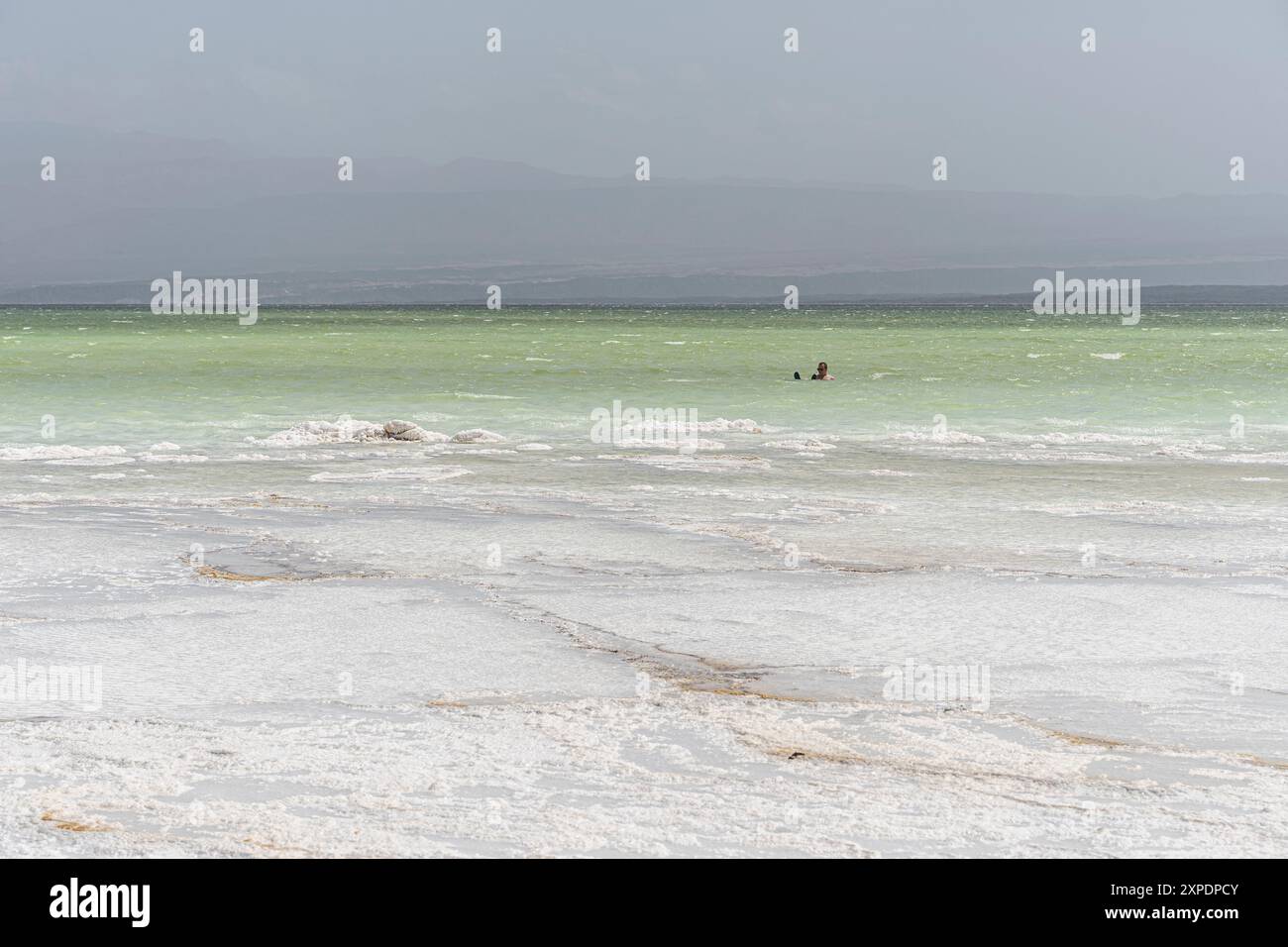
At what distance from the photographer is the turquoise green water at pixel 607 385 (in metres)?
28.5

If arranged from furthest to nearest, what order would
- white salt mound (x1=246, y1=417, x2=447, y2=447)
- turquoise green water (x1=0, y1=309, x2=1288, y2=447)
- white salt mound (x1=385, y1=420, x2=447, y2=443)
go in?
turquoise green water (x1=0, y1=309, x2=1288, y2=447)
white salt mound (x1=385, y1=420, x2=447, y2=443)
white salt mound (x1=246, y1=417, x2=447, y2=447)

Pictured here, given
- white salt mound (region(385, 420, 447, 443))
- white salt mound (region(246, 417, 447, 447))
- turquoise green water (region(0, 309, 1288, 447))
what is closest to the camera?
white salt mound (region(246, 417, 447, 447))

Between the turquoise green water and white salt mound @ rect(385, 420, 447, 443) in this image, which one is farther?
the turquoise green water

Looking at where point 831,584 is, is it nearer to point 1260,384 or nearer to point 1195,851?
point 1195,851

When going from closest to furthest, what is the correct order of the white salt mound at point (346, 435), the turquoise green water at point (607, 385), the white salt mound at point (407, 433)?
1. the white salt mound at point (346, 435)
2. the white salt mound at point (407, 433)
3. the turquoise green water at point (607, 385)

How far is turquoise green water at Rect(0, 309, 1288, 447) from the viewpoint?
2853 cm

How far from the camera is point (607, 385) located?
135 feet

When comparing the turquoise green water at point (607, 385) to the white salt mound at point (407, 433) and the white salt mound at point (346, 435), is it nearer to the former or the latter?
the white salt mound at point (346, 435)

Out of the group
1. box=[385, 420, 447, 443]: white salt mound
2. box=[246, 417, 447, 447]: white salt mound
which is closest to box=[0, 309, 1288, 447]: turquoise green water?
box=[246, 417, 447, 447]: white salt mound

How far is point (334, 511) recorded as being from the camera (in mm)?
14312

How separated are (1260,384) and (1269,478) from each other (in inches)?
1038

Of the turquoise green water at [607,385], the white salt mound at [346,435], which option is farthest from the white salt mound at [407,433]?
the turquoise green water at [607,385]

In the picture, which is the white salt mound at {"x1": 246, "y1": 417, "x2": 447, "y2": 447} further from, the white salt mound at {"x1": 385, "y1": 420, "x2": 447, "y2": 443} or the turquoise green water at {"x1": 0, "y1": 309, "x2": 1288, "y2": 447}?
the turquoise green water at {"x1": 0, "y1": 309, "x2": 1288, "y2": 447}

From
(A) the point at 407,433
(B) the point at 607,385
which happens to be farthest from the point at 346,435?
(B) the point at 607,385
